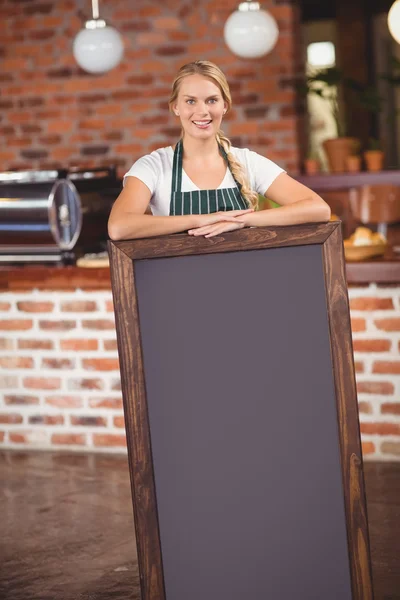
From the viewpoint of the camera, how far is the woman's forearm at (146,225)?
1.96m

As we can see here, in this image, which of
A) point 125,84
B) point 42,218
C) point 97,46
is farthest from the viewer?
point 125,84

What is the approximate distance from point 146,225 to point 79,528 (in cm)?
154

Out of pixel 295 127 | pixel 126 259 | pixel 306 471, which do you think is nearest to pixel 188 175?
pixel 126 259

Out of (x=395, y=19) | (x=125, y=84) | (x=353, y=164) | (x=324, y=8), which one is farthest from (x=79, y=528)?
(x=324, y=8)

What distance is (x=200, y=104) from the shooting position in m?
2.09

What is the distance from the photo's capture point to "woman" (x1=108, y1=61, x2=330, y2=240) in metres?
2.02

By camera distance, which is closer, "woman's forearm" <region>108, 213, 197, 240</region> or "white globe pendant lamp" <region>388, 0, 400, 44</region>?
"woman's forearm" <region>108, 213, 197, 240</region>

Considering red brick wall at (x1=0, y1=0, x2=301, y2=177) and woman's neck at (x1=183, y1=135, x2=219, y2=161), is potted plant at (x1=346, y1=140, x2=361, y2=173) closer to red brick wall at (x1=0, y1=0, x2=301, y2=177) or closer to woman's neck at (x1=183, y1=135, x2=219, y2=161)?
red brick wall at (x1=0, y1=0, x2=301, y2=177)

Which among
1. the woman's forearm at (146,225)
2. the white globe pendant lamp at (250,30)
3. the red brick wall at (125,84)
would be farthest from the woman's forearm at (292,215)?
the red brick wall at (125,84)

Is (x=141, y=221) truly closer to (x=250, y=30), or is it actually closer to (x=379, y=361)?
(x=379, y=361)

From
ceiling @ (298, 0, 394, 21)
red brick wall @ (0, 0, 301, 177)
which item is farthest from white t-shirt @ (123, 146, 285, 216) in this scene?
ceiling @ (298, 0, 394, 21)

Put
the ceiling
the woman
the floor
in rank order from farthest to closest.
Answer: the ceiling, the floor, the woman

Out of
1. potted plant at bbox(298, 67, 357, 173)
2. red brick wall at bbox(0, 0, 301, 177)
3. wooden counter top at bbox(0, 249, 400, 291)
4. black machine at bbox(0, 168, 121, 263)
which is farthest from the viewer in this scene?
potted plant at bbox(298, 67, 357, 173)

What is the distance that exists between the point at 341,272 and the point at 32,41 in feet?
14.1
